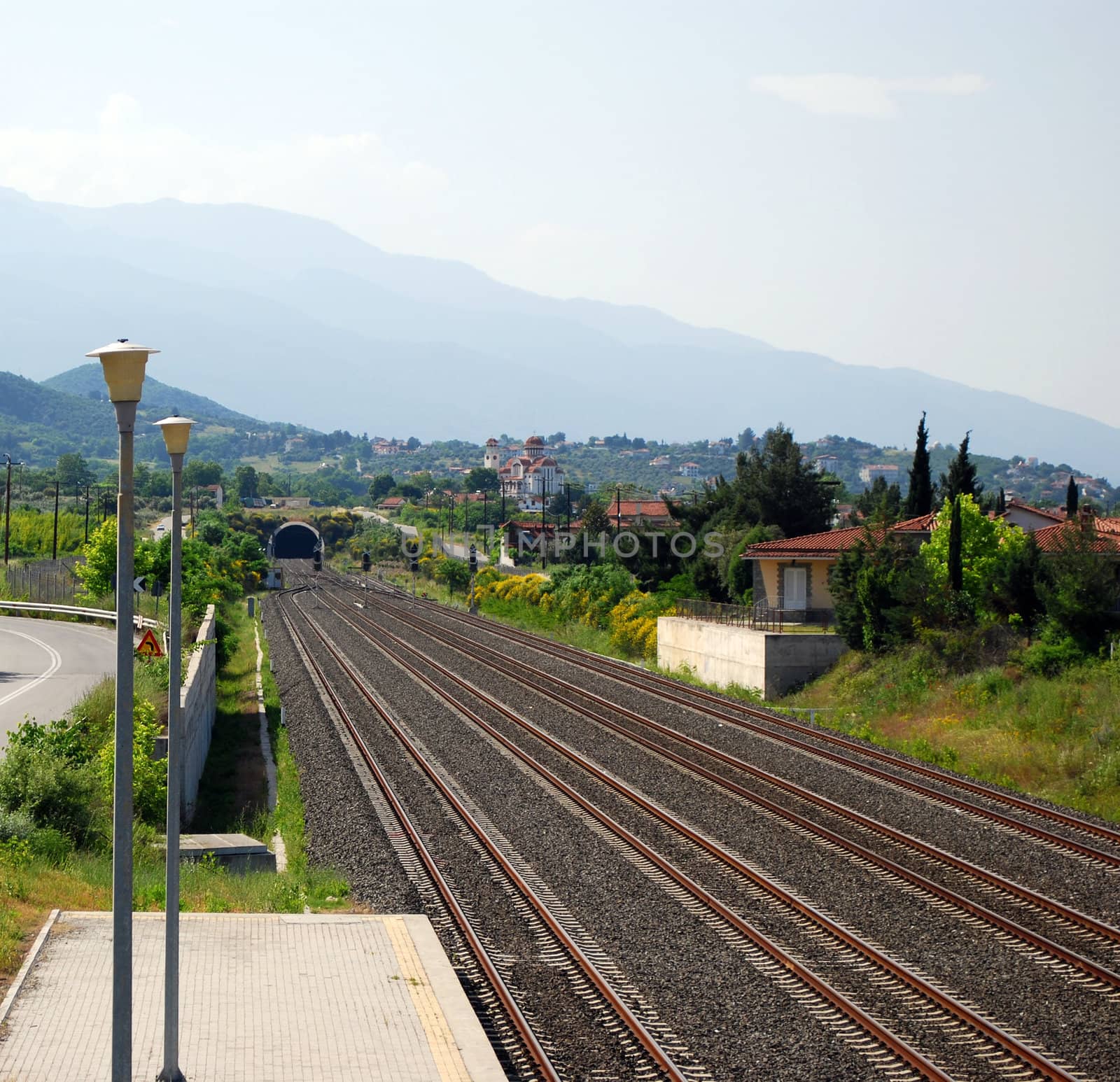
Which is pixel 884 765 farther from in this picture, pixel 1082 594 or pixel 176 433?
pixel 176 433

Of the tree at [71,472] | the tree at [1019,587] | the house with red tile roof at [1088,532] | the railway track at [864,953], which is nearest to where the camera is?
the railway track at [864,953]

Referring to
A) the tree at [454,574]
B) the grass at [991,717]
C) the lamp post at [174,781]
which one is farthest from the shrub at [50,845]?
the tree at [454,574]

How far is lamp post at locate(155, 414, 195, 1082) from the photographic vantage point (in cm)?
774

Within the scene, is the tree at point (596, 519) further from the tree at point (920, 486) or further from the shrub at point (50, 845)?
the shrub at point (50, 845)

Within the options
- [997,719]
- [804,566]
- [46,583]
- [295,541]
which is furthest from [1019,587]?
[295,541]

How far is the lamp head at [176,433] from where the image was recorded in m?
8.66

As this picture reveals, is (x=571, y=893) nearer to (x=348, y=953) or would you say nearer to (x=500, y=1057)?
(x=348, y=953)

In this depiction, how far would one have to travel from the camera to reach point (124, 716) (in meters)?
6.52

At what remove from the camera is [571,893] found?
13.7 m

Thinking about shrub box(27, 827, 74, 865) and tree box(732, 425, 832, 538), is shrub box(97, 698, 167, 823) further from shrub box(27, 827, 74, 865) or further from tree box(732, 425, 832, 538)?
tree box(732, 425, 832, 538)

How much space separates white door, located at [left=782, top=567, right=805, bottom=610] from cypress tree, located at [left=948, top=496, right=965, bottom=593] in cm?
822

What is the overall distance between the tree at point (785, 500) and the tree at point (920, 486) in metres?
4.26

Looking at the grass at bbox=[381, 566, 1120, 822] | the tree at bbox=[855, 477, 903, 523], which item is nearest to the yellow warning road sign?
the grass at bbox=[381, 566, 1120, 822]

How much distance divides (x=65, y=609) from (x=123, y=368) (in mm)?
42534
